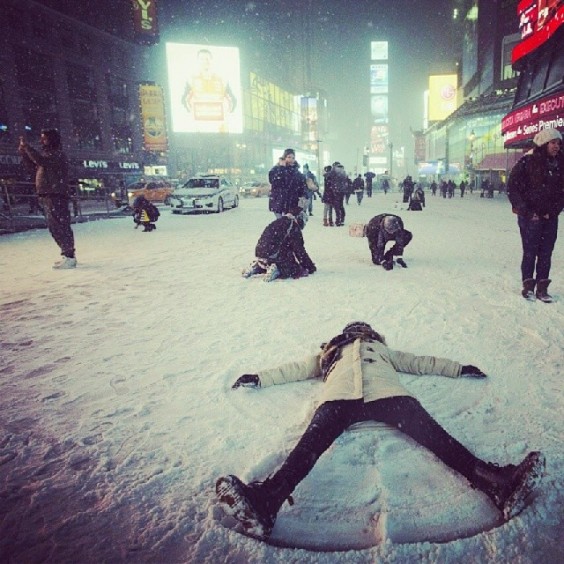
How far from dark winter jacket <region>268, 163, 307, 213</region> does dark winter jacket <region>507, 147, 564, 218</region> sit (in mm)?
3677

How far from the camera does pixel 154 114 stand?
3750cm

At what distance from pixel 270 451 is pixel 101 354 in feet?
7.05

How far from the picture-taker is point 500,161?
129ft

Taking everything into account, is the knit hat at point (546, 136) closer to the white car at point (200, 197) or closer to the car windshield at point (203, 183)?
the white car at point (200, 197)

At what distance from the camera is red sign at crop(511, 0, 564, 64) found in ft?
41.8

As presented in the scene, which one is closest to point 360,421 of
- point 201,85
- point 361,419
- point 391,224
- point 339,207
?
point 361,419

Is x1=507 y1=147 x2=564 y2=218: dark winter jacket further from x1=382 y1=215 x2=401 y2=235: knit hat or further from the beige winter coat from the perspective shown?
the beige winter coat

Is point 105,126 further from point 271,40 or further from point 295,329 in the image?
point 271,40

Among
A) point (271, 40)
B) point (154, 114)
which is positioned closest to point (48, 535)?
point (154, 114)

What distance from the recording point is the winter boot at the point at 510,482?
1.73 meters

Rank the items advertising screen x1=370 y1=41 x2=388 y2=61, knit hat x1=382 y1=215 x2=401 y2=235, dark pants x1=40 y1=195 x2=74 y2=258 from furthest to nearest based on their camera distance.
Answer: advertising screen x1=370 y1=41 x2=388 y2=61
dark pants x1=40 y1=195 x2=74 y2=258
knit hat x1=382 y1=215 x2=401 y2=235

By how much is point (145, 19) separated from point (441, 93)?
165ft

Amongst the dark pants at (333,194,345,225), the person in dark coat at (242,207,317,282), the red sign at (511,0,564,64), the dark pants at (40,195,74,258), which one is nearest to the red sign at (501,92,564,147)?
the red sign at (511,0,564,64)

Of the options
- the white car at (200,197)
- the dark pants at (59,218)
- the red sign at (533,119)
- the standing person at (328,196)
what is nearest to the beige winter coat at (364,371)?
the dark pants at (59,218)
